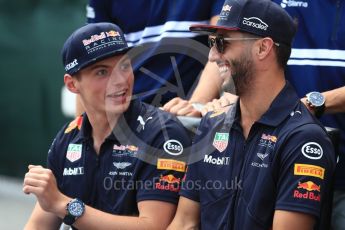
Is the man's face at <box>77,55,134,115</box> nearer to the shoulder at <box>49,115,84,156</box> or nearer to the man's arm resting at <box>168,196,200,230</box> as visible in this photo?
the shoulder at <box>49,115,84,156</box>

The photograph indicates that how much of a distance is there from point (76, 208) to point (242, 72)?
106 centimetres

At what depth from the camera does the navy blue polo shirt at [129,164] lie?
14.8ft

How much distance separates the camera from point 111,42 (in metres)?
4.60

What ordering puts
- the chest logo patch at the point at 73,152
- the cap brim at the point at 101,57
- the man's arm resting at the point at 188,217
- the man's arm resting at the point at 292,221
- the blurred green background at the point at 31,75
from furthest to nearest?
1. the blurred green background at the point at 31,75
2. the chest logo patch at the point at 73,152
3. the cap brim at the point at 101,57
4. the man's arm resting at the point at 188,217
5. the man's arm resting at the point at 292,221

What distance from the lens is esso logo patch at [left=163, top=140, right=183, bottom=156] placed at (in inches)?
177

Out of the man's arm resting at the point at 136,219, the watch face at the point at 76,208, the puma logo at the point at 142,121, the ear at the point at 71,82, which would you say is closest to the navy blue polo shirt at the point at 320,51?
the puma logo at the point at 142,121

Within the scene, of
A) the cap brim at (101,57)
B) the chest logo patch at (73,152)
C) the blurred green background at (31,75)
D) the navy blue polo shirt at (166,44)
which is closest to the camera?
the cap brim at (101,57)

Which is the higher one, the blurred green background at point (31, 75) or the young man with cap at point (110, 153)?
the blurred green background at point (31, 75)

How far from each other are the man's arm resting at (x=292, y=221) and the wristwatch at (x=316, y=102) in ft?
2.21

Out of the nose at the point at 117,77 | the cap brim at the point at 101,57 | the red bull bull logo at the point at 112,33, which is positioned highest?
the red bull bull logo at the point at 112,33

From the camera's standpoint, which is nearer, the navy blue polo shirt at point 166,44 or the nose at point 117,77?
the nose at point 117,77

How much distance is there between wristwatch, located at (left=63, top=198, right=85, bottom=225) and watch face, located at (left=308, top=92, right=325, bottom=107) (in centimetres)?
124

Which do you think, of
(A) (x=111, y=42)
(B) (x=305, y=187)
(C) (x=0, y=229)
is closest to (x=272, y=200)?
(B) (x=305, y=187)

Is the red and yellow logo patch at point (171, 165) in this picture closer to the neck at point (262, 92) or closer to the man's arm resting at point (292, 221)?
the neck at point (262, 92)
